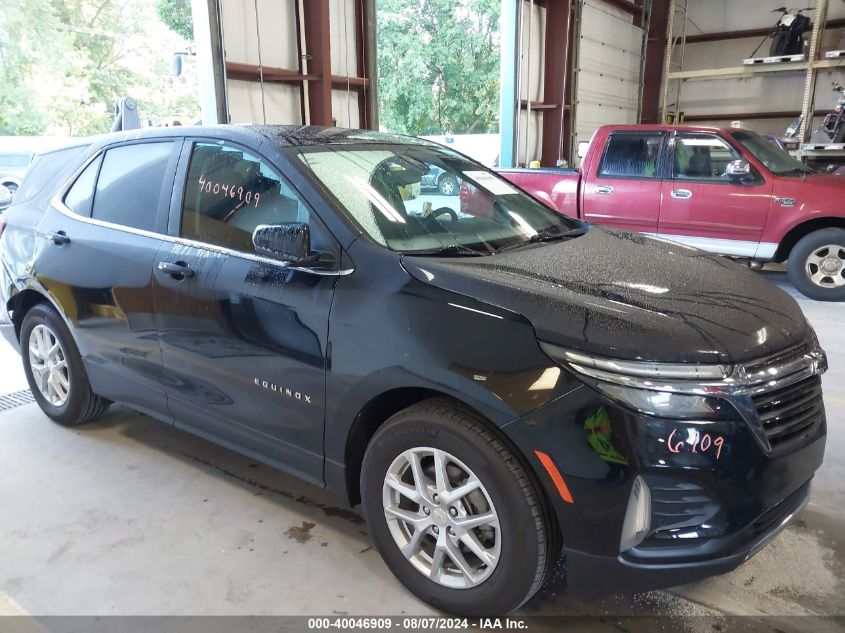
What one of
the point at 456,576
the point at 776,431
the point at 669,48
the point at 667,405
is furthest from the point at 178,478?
the point at 669,48

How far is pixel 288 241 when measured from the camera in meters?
2.19

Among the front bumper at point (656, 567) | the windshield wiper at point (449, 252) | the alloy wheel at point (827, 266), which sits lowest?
the alloy wheel at point (827, 266)

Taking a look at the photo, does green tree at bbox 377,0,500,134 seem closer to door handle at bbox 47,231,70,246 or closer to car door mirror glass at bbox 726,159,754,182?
car door mirror glass at bbox 726,159,754,182

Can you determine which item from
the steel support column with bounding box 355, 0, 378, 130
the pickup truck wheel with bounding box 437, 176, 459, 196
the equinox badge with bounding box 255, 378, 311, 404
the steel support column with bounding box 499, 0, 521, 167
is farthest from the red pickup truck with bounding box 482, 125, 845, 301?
the equinox badge with bounding box 255, 378, 311, 404

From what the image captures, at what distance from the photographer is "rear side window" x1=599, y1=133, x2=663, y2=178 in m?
6.87

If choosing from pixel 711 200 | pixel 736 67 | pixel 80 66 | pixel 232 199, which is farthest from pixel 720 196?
pixel 80 66

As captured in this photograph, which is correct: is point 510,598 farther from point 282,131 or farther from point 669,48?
point 669,48

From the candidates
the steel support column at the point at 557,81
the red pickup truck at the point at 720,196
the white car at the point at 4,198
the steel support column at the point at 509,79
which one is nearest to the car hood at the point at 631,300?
the red pickup truck at the point at 720,196

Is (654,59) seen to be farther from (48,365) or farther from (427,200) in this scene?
(48,365)

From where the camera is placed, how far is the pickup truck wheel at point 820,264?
6328 millimetres

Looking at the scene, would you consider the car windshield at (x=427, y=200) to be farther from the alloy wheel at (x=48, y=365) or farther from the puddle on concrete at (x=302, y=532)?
the alloy wheel at (x=48, y=365)

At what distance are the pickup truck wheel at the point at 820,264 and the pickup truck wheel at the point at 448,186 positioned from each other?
5.00 m

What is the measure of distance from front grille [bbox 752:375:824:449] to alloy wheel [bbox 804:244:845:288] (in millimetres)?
5158

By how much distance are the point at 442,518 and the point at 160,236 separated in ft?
5.69
